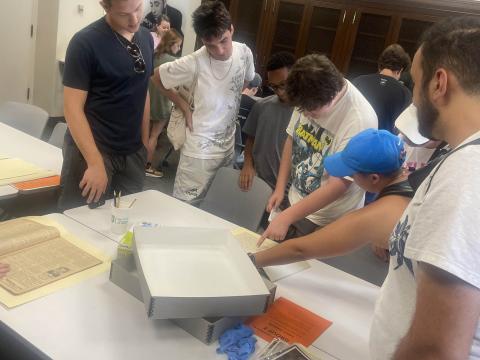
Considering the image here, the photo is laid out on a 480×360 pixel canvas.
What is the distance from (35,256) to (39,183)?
642 mm

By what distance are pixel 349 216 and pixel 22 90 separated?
4676 millimetres

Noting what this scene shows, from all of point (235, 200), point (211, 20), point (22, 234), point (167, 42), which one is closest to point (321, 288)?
point (235, 200)

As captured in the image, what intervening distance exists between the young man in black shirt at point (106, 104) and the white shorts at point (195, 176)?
0.31 meters

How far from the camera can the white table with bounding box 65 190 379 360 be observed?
1257mm

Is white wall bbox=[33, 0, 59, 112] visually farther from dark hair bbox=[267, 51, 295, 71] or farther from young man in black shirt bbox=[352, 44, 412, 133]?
young man in black shirt bbox=[352, 44, 412, 133]

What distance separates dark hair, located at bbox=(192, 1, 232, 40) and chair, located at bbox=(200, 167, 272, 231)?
0.66 meters

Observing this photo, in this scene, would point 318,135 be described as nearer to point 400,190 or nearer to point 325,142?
point 325,142

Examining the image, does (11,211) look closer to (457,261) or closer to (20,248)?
(20,248)

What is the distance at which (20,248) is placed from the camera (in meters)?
1.39

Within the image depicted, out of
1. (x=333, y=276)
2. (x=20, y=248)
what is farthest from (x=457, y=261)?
(x=20, y=248)

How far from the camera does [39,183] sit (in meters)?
1.93

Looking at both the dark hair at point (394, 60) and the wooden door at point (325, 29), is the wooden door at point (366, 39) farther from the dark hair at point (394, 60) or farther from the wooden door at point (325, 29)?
the dark hair at point (394, 60)

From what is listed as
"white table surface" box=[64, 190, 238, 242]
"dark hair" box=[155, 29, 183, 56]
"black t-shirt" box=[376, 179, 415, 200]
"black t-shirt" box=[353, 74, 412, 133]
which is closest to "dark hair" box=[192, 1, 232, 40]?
"white table surface" box=[64, 190, 238, 242]

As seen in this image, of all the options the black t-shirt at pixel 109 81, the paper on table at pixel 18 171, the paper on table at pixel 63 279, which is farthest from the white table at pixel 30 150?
the paper on table at pixel 63 279
